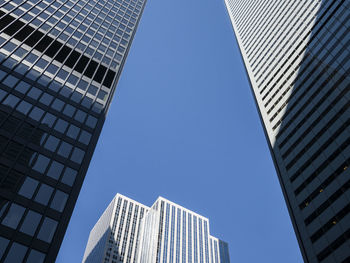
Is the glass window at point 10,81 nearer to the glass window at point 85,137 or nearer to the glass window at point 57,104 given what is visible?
the glass window at point 57,104

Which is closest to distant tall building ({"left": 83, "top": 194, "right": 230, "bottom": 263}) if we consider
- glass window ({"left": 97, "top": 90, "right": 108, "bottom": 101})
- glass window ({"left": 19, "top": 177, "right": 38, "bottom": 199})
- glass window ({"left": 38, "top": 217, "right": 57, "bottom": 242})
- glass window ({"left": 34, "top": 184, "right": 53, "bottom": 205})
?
glass window ({"left": 97, "top": 90, "right": 108, "bottom": 101})

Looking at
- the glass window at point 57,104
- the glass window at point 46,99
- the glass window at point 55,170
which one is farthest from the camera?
the glass window at point 57,104

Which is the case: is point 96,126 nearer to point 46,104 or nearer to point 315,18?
point 46,104

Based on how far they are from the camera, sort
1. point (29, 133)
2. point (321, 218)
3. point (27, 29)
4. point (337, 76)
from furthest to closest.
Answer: point (27, 29), point (337, 76), point (321, 218), point (29, 133)

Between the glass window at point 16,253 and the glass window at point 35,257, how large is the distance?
0.66 meters

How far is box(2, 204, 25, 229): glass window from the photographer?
35.3m

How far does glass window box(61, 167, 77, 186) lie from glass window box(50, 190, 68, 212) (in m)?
1.82

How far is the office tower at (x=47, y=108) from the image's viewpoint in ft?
122

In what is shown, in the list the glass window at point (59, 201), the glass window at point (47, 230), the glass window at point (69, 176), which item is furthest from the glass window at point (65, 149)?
the glass window at point (47, 230)

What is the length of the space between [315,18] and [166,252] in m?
135

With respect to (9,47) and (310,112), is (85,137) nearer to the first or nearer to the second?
(9,47)

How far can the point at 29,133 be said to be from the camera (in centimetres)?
4503

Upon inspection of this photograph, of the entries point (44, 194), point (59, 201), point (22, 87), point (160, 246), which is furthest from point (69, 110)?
point (160, 246)

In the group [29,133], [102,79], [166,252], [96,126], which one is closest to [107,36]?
[102,79]
